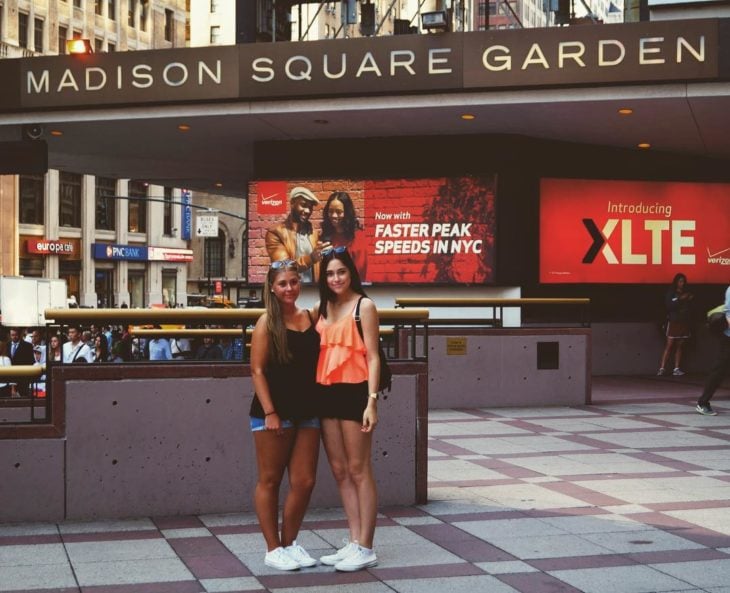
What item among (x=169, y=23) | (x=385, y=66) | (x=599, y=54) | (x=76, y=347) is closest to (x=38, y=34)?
(x=169, y=23)

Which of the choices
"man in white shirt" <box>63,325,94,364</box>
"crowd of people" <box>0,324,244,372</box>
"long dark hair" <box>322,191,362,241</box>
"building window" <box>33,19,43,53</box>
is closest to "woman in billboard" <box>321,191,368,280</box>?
"long dark hair" <box>322,191,362,241</box>

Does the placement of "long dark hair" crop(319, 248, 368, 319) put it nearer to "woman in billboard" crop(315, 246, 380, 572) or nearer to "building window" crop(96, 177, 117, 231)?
"woman in billboard" crop(315, 246, 380, 572)

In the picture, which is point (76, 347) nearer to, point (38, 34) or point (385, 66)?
point (385, 66)

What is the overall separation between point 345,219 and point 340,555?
14091 mm

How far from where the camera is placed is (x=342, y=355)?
696cm

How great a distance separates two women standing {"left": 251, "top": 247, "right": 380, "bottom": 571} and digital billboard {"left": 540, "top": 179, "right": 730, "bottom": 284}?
1526cm

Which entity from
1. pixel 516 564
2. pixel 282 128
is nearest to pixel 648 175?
pixel 282 128

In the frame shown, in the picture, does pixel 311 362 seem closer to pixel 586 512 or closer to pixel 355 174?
pixel 586 512

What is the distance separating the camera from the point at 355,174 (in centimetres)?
2106

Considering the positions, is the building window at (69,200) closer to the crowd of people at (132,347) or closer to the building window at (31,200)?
the building window at (31,200)

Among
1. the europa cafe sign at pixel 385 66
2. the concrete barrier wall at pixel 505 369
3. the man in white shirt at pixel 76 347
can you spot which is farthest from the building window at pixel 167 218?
the concrete barrier wall at pixel 505 369

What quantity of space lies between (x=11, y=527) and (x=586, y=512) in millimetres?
4065

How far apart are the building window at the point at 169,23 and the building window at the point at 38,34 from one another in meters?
14.4

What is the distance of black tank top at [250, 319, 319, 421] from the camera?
6.95m
